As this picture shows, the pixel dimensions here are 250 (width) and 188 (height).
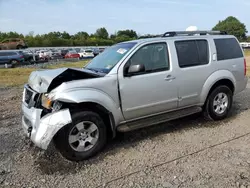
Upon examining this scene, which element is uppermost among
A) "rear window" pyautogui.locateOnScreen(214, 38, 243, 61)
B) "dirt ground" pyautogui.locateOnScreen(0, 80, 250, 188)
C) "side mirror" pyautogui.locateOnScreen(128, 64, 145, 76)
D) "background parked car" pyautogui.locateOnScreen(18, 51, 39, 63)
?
"rear window" pyautogui.locateOnScreen(214, 38, 243, 61)

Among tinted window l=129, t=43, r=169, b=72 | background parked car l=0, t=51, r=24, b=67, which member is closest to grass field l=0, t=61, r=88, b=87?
tinted window l=129, t=43, r=169, b=72

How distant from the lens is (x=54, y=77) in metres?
3.73

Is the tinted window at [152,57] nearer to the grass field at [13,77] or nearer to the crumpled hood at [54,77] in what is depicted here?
the crumpled hood at [54,77]

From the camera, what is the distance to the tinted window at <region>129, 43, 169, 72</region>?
4.36 m

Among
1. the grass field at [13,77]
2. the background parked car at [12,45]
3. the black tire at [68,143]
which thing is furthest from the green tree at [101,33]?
the black tire at [68,143]

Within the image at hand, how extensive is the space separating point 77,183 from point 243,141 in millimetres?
2782

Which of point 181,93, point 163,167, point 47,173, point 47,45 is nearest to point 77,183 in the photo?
point 47,173

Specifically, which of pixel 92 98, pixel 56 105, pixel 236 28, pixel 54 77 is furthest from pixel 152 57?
pixel 236 28

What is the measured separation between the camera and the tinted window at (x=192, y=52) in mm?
4766

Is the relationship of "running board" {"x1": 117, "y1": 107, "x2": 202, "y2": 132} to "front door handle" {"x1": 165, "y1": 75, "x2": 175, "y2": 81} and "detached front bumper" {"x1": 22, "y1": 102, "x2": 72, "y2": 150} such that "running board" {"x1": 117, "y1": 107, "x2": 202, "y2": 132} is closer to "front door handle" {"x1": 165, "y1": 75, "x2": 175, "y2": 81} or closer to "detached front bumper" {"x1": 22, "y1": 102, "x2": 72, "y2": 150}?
"front door handle" {"x1": 165, "y1": 75, "x2": 175, "y2": 81}

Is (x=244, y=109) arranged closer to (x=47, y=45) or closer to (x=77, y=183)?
(x=77, y=183)

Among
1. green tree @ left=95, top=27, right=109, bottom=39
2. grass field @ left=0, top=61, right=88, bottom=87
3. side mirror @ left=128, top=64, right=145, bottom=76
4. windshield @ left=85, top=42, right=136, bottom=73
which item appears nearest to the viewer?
side mirror @ left=128, top=64, right=145, bottom=76

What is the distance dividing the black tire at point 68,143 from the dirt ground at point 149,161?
0.11m

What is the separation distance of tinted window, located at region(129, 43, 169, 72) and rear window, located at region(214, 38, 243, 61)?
132cm
